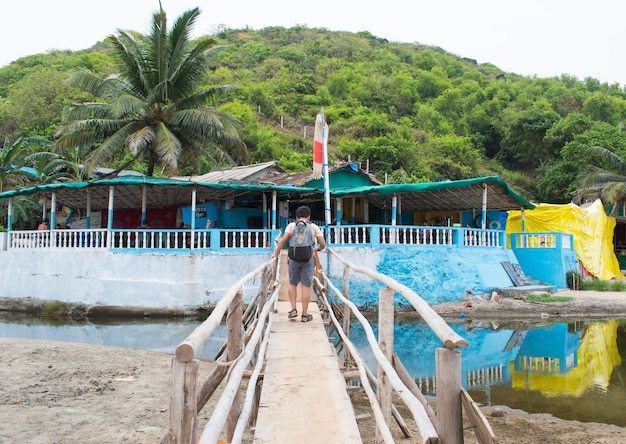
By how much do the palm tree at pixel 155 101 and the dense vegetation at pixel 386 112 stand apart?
55.9 inches

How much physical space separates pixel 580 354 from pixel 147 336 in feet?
30.3

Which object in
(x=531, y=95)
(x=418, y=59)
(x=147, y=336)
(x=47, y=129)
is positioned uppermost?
(x=418, y=59)

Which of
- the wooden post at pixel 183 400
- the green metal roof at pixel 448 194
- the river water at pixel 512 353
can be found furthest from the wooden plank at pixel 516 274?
the wooden post at pixel 183 400

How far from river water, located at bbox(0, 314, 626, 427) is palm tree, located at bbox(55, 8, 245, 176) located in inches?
217

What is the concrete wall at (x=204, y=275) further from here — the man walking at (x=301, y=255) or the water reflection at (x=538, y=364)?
the man walking at (x=301, y=255)

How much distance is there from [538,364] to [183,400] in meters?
8.91

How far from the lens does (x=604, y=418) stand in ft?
21.6

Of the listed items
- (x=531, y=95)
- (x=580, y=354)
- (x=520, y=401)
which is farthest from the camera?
(x=531, y=95)

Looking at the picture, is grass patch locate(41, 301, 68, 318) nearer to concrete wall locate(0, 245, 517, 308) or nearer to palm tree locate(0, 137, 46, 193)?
concrete wall locate(0, 245, 517, 308)

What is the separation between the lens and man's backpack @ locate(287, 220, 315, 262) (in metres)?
6.53

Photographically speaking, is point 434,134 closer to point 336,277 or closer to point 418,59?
point 418,59

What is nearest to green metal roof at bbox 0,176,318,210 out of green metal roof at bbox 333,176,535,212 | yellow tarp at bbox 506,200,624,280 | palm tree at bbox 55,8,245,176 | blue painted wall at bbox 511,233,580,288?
palm tree at bbox 55,8,245,176

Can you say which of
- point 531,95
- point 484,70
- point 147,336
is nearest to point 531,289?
point 147,336

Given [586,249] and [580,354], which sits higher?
[586,249]
